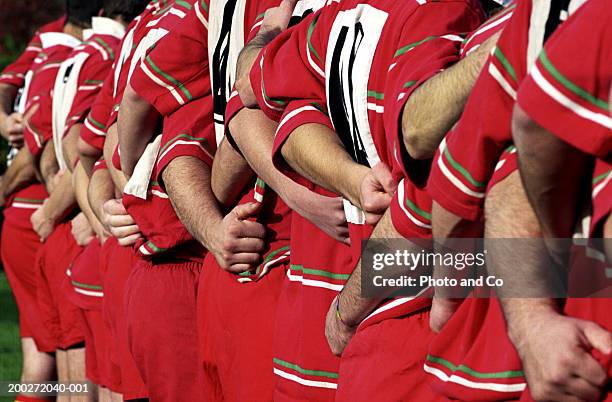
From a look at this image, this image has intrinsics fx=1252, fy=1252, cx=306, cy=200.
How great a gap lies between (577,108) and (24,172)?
224 inches

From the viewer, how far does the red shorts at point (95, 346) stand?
5124mm

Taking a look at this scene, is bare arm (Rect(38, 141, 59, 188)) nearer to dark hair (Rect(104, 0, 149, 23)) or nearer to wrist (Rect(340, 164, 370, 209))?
dark hair (Rect(104, 0, 149, 23))

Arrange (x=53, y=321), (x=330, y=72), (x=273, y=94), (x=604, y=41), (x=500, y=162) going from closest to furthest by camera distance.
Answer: (x=604, y=41), (x=500, y=162), (x=330, y=72), (x=273, y=94), (x=53, y=321)

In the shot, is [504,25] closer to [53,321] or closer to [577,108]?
[577,108]

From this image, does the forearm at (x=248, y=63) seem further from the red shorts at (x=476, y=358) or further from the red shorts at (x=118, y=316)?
the red shorts at (x=118, y=316)

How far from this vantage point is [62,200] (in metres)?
6.00

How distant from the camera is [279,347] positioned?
3.19 m

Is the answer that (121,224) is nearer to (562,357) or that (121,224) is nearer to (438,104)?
(438,104)

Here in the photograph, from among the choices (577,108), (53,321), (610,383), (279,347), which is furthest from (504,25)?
(53,321)

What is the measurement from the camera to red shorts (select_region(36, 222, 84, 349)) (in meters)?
5.82

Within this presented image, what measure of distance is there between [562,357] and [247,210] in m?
1.81

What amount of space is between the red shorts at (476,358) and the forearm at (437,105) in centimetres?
29

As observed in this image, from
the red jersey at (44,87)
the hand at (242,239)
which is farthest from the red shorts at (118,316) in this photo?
the red jersey at (44,87)

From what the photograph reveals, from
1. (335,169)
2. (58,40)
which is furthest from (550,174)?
(58,40)
